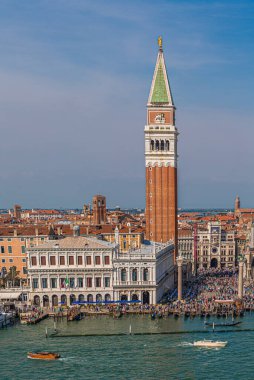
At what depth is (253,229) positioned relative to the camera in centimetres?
9612

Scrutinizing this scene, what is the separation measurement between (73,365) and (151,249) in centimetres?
2379

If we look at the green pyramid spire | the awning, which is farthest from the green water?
the green pyramid spire

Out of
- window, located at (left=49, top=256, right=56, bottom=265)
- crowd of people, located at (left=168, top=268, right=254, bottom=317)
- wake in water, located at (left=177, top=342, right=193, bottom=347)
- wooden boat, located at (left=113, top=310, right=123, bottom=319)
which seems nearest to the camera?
wake in water, located at (left=177, top=342, right=193, bottom=347)

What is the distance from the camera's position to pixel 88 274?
62875mm

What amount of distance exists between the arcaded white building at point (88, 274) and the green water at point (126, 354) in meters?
7.15

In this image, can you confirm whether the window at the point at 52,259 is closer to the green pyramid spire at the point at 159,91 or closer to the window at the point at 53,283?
the window at the point at 53,283

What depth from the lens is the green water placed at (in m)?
41.0

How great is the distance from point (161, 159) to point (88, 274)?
22947 millimetres

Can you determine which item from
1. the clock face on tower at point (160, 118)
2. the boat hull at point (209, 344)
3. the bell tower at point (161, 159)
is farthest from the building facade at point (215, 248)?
the boat hull at point (209, 344)

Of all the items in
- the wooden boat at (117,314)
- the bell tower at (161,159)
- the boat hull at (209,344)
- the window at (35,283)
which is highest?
the bell tower at (161,159)

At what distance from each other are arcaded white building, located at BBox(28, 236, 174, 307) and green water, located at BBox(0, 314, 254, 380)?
715cm

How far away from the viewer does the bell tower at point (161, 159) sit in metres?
79.6

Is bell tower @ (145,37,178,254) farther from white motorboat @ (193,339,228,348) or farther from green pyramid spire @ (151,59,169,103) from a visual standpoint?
white motorboat @ (193,339,228,348)

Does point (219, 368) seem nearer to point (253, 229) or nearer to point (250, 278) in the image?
point (250, 278)
